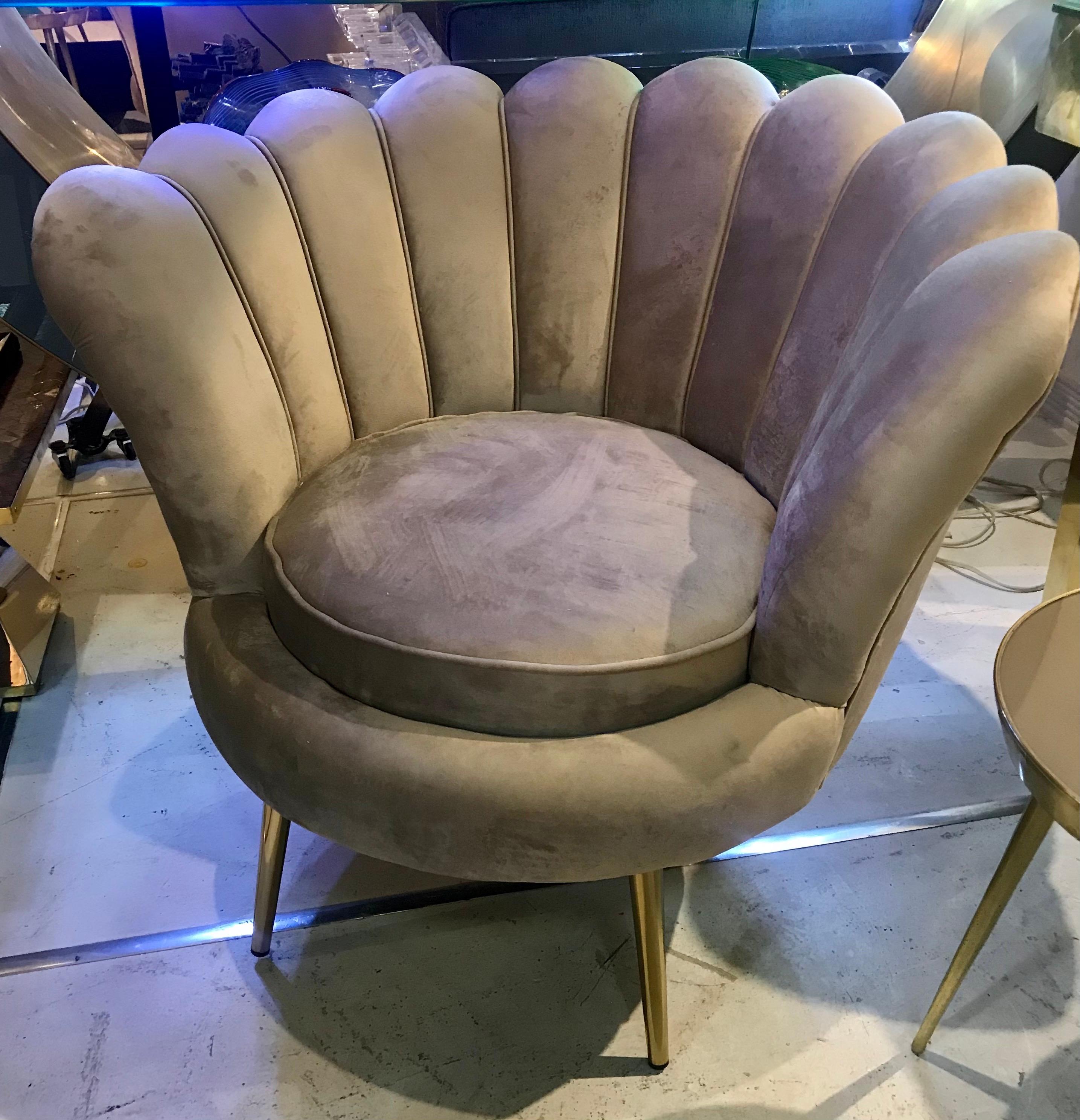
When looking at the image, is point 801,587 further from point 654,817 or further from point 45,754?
point 45,754

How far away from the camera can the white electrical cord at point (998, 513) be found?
166cm

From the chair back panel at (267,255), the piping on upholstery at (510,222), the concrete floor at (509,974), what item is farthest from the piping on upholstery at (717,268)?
the concrete floor at (509,974)

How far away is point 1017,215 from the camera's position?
0.73 meters

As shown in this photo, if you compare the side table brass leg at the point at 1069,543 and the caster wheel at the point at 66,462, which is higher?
the side table brass leg at the point at 1069,543

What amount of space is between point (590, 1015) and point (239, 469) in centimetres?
67

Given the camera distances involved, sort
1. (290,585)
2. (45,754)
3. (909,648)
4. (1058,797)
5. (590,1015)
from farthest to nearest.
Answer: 1. (909,648)
2. (45,754)
3. (590,1015)
4. (290,585)
5. (1058,797)

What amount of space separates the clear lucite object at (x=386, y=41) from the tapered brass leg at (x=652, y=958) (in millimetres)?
1172

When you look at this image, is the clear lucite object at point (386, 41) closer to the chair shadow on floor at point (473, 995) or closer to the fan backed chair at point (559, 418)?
the fan backed chair at point (559, 418)

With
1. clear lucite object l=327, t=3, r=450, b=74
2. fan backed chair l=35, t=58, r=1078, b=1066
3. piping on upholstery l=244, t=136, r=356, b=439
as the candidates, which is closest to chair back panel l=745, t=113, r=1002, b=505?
fan backed chair l=35, t=58, r=1078, b=1066

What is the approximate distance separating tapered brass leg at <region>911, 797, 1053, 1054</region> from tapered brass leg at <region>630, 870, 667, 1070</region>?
0.27 metres

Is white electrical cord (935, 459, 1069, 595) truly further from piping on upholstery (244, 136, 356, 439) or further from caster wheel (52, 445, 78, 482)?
caster wheel (52, 445, 78, 482)

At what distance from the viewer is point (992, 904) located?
0.85m

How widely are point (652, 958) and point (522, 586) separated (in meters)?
0.38

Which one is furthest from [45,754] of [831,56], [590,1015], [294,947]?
[831,56]
